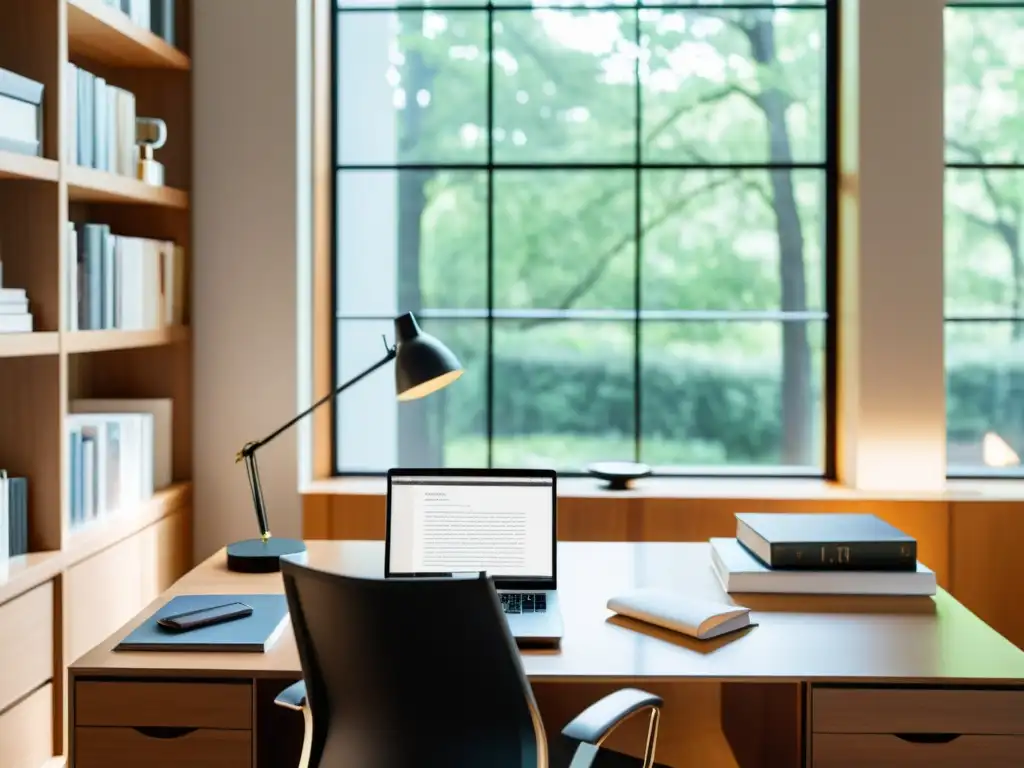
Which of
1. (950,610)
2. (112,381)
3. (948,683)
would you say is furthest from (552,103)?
(948,683)

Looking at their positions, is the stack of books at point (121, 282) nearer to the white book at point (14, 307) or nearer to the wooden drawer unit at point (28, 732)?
the white book at point (14, 307)

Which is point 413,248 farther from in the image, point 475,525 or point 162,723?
point 162,723

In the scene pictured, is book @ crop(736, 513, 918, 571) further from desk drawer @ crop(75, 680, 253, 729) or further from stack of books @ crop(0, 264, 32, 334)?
stack of books @ crop(0, 264, 32, 334)

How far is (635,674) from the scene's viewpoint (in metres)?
2.07

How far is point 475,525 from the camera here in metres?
2.64

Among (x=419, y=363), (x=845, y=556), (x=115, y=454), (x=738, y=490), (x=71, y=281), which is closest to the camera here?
(x=845, y=556)

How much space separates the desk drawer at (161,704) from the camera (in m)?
2.11

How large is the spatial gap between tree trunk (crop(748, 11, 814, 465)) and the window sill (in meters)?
0.18

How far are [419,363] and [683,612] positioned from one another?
34.2 inches

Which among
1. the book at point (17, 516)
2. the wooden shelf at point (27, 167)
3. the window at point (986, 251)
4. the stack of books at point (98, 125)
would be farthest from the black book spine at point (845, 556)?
the stack of books at point (98, 125)

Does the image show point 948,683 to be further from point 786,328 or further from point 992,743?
point 786,328

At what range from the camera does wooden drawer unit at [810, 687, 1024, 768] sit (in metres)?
2.09

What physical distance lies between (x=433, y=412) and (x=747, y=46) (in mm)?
1770

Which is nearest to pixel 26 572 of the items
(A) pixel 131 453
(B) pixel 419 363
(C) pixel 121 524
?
(C) pixel 121 524
